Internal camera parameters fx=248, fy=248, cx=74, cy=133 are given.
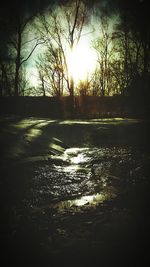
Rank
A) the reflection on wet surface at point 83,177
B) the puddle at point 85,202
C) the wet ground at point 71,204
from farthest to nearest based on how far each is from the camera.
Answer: the reflection on wet surface at point 83,177
the puddle at point 85,202
the wet ground at point 71,204

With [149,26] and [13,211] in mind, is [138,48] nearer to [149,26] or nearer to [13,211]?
[149,26]

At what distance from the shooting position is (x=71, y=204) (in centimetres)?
366

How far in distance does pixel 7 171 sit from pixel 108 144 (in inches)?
173

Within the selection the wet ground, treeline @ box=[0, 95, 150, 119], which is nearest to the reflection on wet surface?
the wet ground

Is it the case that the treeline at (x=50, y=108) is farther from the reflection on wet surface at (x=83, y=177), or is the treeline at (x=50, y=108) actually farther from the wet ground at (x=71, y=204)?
the reflection on wet surface at (x=83, y=177)

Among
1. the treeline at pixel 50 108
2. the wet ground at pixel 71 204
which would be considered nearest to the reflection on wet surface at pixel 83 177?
the wet ground at pixel 71 204

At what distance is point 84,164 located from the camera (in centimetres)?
602

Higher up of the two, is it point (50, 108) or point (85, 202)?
point (50, 108)

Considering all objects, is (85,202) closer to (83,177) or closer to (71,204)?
(71,204)

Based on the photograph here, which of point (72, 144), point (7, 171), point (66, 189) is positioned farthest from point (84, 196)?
point (72, 144)

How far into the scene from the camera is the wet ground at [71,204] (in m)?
2.56

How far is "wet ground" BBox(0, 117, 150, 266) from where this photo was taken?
8.39 feet

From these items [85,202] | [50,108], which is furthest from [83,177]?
[50,108]

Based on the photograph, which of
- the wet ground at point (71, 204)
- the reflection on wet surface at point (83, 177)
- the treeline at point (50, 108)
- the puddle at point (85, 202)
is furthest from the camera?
the treeline at point (50, 108)
